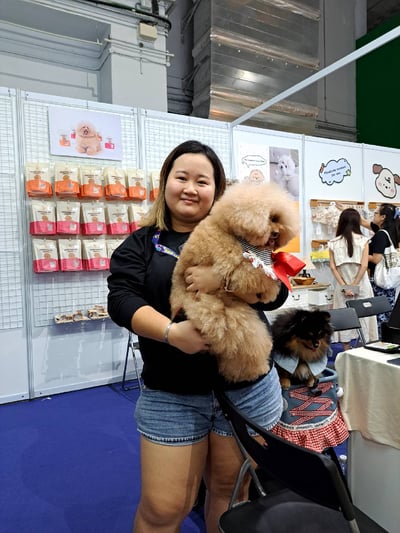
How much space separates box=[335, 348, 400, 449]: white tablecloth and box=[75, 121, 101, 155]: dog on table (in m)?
2.83

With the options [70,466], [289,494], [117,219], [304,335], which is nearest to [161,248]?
[289,494]

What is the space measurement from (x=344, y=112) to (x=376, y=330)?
5.51 m

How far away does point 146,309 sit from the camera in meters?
0.96

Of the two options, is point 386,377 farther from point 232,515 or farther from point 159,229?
point 159,229

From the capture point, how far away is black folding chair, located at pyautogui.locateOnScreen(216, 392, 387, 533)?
29.6 inches

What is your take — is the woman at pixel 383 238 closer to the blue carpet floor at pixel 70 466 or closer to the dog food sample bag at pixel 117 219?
the dog food sample bag at pixel 117 219

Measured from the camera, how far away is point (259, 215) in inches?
34.4

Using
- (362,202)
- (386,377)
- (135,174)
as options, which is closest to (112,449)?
(386,377)

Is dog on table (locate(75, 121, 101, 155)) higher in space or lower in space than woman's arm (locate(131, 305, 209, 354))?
higher

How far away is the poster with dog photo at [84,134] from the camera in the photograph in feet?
11.0

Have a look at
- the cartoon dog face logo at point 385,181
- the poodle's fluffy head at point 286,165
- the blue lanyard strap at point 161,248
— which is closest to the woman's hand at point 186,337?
the blue lanyard strap at point 161,248

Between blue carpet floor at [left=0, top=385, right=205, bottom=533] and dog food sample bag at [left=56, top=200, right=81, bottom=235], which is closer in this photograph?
blue carpet floor at [left=0, top=385, right=205, bottom=533]

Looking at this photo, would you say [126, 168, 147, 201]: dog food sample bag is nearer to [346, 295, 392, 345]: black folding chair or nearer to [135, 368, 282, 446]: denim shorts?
[346, 295, 392, 345]: black folding chair

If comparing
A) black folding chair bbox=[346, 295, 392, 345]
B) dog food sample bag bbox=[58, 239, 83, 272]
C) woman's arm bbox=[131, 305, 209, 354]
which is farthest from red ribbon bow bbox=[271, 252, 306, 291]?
dog food sample bag bbox=[58, 239, 83, 272]
